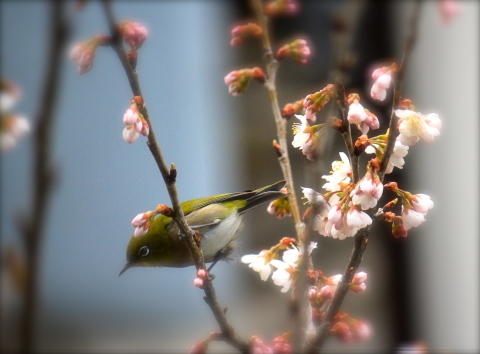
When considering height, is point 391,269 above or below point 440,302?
above

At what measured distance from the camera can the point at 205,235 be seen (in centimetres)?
53

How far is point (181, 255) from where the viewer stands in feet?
1.71

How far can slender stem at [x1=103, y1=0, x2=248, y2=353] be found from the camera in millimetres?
341

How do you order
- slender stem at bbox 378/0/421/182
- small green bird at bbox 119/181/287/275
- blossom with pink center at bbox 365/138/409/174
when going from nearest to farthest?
slender stem at bbox 378/0/421/182
blossom with pink center at bbox 365/138/409/174
small green bird at bbox 119/181/287/275

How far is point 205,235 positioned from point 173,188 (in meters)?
0.17

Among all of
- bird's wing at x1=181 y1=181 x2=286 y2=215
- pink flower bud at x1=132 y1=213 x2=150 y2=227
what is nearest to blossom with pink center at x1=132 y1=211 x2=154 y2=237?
pink flower bud at x1=132 y1=213 x2=150 y2=227

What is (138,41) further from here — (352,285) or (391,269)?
(391,269)

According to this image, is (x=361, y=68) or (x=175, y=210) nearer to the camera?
(x=175, y=210)

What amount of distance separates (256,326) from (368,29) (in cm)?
92

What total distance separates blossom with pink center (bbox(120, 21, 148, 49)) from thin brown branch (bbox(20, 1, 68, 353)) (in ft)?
0.11

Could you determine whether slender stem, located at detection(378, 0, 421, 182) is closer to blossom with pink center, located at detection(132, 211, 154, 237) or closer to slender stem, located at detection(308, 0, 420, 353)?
slender stem, located at detection(308, 0, 420, 353)

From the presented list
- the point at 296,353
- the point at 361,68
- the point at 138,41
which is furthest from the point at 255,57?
the point at 296,353

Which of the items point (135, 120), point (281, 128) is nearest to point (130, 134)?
point (135, 120)

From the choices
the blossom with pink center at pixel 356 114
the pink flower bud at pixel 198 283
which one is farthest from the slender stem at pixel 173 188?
the blossom with pink center at pixel 356 114
